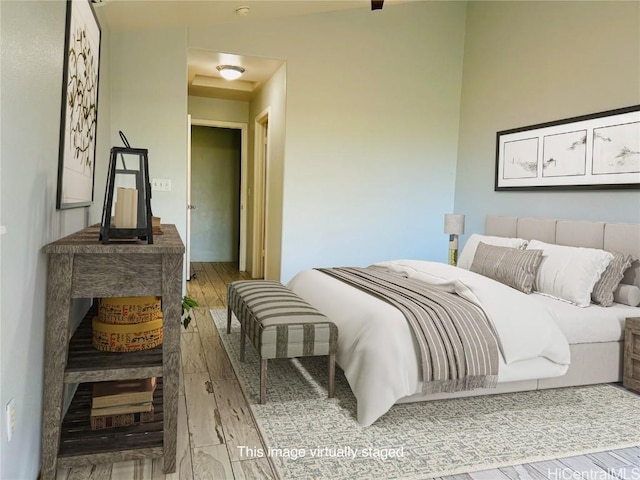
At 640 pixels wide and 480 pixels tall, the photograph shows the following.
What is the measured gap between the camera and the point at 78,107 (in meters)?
2.23

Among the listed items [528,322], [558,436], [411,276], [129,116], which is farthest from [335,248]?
[558,436]

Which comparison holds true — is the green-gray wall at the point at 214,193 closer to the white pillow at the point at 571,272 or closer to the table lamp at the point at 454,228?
the table lamp at the point at 454,228

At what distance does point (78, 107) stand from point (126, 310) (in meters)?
0.99

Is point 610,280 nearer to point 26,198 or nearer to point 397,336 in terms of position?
point 397,336

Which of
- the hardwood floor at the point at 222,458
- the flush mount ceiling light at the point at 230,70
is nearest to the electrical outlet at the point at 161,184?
the flush mount ceiling light at the point at 230,70

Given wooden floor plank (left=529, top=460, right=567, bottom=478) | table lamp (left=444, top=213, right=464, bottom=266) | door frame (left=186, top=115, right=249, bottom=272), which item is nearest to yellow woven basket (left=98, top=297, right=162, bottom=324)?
wooden floor plank (left=529, top=460, right=567, bottom=478)

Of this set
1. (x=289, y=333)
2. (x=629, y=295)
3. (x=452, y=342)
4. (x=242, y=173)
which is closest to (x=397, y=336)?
(x=452, y=342)

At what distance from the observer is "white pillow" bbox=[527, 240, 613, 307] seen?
3037 mm

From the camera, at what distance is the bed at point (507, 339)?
2344 millimetres

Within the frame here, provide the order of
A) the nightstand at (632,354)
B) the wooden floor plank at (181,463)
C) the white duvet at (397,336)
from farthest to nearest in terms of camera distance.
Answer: the nightstand at (632,354) < the white duvet at (397,336) < the wooden floor plank at (181,463)

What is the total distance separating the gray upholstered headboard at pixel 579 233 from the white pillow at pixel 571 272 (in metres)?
0.19

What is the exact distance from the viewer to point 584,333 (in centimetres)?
285

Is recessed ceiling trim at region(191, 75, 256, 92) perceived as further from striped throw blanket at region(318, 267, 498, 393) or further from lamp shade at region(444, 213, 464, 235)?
striped throw blanket at region(318, 267, 498, 393)

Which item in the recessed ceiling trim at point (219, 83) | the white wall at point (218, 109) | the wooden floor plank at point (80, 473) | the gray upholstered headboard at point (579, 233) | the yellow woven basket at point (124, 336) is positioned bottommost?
the wooden floor plank at point (80, 473)
